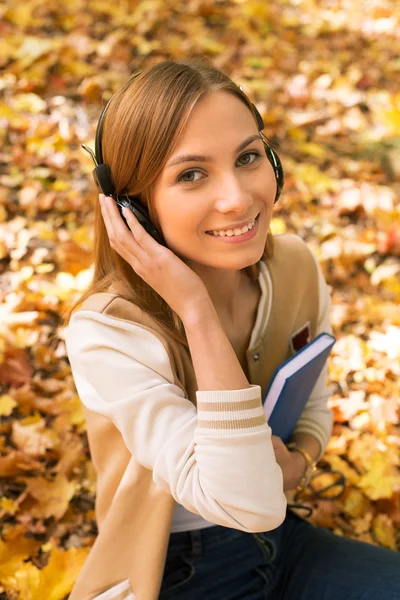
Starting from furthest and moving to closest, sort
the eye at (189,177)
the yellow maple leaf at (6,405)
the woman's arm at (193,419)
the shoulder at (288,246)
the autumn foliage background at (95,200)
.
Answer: the yellow maple leaf at (6,405) → the autumn foliage background at (95,200) → the shoulder at (288,246) → the eye at (189,177) → the woman's arm at (193,419)

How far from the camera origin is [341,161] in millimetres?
3967

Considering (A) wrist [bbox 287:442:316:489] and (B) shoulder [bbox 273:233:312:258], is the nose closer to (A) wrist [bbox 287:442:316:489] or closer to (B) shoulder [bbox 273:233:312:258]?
(B) shoulder [bbox 273:233:312:258]

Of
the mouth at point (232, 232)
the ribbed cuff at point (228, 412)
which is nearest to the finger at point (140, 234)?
the mouth at point (232, 232)

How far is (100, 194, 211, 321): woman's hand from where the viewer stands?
138 cm

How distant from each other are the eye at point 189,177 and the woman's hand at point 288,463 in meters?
0.71

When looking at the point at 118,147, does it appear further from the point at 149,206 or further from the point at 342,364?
the point at 342,364

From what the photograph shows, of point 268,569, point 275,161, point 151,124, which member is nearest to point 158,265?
point 151,124

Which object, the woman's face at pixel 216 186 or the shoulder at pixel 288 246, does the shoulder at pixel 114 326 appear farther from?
the shoulder at pixel 288 246

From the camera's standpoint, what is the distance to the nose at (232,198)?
1344 mm

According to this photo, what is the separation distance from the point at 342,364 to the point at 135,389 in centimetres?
162

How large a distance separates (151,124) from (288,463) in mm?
960

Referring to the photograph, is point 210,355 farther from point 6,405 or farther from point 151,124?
point 6,405

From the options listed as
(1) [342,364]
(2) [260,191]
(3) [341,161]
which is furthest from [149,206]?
(3) [341,161]

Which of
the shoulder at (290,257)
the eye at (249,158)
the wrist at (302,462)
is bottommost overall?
the wrist at (302,462)
